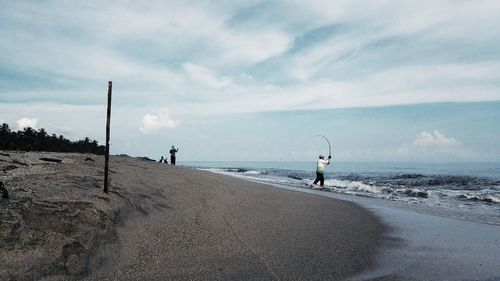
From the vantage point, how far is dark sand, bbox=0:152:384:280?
4.13 metres

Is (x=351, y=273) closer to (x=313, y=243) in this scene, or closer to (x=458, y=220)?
(x=313, y=243)

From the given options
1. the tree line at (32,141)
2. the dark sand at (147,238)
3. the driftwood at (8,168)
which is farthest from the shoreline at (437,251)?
the tree line at (32,141)

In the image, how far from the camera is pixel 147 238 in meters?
5.45

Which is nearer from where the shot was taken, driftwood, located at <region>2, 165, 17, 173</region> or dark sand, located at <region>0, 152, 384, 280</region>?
dark sand, located at <region>0, 152, 384, 280</region>

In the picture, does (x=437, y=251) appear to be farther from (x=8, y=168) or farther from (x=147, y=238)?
(x=8, y=168)

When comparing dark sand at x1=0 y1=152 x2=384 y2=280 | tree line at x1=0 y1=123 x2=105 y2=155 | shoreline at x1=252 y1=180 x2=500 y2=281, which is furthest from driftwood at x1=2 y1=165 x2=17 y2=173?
tree line at x1=0 y1=123 x2=105 y2=155

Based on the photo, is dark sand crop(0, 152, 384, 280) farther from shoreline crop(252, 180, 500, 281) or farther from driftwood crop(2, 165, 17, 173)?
shoreline crop(252, 180, 500, 281)

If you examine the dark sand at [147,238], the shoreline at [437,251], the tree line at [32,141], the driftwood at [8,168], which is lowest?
the shoreline at [437,251]

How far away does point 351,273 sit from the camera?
4977mm

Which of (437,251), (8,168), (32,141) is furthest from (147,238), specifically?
(32,141)

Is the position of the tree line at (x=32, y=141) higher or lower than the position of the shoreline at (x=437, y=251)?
higher

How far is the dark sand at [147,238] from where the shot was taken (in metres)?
4.13

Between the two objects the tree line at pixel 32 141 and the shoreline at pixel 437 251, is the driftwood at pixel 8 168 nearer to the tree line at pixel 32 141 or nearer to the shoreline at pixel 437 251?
the shoreline at pixel 437 251

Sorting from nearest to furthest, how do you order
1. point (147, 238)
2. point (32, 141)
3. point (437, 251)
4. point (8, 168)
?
point (147, 238) → point (437, 251) → point (8, 168) → point (32, 141)
